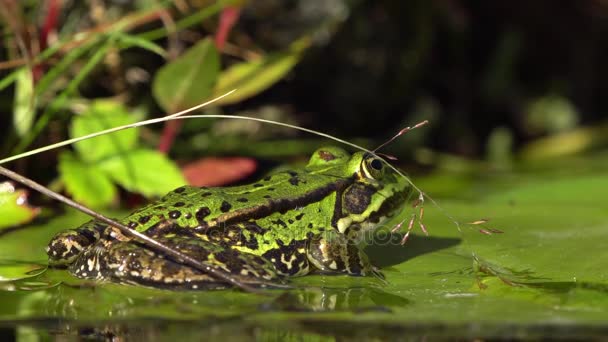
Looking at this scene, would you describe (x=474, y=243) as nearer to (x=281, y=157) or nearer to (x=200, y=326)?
(x=200, y=326)

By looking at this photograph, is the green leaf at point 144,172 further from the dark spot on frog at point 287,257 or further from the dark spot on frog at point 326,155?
the dark spot on frog at point 287,257

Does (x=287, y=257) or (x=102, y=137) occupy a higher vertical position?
(x=102, y=137)

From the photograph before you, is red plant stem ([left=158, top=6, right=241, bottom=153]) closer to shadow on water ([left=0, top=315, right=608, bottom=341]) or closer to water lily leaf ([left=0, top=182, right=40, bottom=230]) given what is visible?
water lily leaf ([left=0, top=182, right=40, bottom=230])

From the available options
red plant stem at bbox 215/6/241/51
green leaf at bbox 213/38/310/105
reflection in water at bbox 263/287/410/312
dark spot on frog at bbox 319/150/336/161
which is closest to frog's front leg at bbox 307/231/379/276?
reflection in water at bbox 263/287/410/312

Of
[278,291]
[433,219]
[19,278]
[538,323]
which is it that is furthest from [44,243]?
[538,323]

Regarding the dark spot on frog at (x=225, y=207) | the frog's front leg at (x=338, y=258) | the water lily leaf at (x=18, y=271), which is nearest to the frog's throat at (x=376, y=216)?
the frog's front leg at (x=338, y=258)

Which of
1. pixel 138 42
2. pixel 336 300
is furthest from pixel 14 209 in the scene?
pixel 336 300

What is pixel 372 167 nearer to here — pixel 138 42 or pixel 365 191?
pixel 365 191
